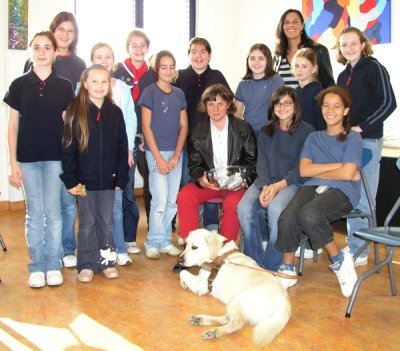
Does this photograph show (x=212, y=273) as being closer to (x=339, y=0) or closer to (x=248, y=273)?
(x=248, y=273)

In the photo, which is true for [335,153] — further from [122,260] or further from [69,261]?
[69,261]

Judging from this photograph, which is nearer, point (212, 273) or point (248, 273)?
point (248, 273)

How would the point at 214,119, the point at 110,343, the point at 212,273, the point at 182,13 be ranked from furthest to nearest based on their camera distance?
1. the point at 182,13
2. the point at 214,119
3. the point at 212,273
4. the point at 110,343

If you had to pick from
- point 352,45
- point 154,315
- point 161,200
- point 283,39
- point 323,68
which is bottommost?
point 154,315

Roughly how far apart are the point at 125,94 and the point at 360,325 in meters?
1.95

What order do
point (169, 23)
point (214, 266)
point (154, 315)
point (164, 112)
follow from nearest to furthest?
1. point (154, 315)
2. point (214, 266)
3. point (164, 112)
4. point (169, 23)

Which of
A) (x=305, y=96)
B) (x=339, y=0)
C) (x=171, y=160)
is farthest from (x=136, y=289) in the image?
(x=339, y=0)

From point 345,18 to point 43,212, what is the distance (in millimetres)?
3200

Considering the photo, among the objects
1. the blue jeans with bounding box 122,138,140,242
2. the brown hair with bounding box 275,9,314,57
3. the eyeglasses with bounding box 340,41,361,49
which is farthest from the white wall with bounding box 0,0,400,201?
the blue jeans with bounding box 122,138,140,242

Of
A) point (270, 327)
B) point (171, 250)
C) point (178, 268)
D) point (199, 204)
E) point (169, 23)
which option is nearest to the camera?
point (270, 327)

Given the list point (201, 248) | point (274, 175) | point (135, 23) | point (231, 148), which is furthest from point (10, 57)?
point (201, 248)

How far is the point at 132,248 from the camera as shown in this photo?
144 inches

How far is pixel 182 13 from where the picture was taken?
5.87 m

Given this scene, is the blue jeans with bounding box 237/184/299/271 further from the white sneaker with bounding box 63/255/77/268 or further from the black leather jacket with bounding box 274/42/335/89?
the white sneaker with bounding box 63/255/77/268
